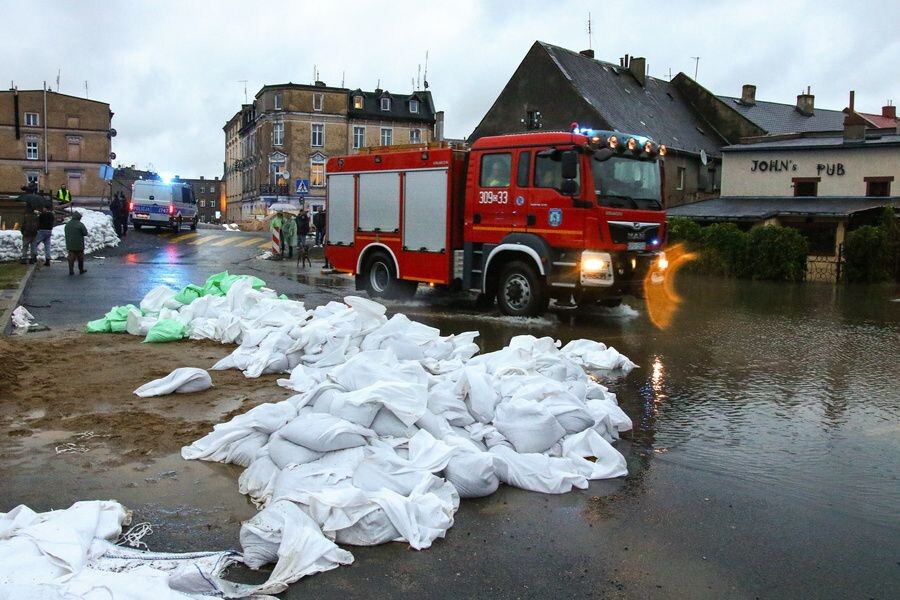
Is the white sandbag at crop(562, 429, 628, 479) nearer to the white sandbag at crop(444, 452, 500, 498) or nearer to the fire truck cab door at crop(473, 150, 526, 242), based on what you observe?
the white sandbag at crop(444, 452, 500, 498)

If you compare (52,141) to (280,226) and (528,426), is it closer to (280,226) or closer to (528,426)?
(280,226)

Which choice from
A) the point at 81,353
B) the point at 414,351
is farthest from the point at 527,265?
the point at 81,353

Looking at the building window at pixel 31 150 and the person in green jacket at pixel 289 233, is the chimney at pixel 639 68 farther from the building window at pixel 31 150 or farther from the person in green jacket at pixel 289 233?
the building window at pixel 31 150

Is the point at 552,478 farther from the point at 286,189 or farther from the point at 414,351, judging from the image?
the point at 286,189

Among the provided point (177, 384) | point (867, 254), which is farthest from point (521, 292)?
point (867, 254)

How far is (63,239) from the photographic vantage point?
24344 millimetres

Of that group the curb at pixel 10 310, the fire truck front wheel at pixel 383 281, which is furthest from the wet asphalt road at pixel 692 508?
the fire truck front wheel at pixel 383 281

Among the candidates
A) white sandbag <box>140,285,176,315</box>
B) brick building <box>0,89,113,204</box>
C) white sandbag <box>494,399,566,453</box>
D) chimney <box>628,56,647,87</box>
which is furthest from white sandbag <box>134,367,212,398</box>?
brick building <box>0,89,113,204</box>

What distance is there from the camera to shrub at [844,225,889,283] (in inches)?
1003

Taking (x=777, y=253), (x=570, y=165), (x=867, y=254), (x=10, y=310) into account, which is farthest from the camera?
(x=777, y=253)

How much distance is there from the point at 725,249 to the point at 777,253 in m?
1.83

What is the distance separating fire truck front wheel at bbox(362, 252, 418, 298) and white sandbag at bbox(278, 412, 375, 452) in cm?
1057

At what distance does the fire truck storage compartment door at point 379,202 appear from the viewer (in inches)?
596

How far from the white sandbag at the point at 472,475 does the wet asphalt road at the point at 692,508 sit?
4.7 inches
